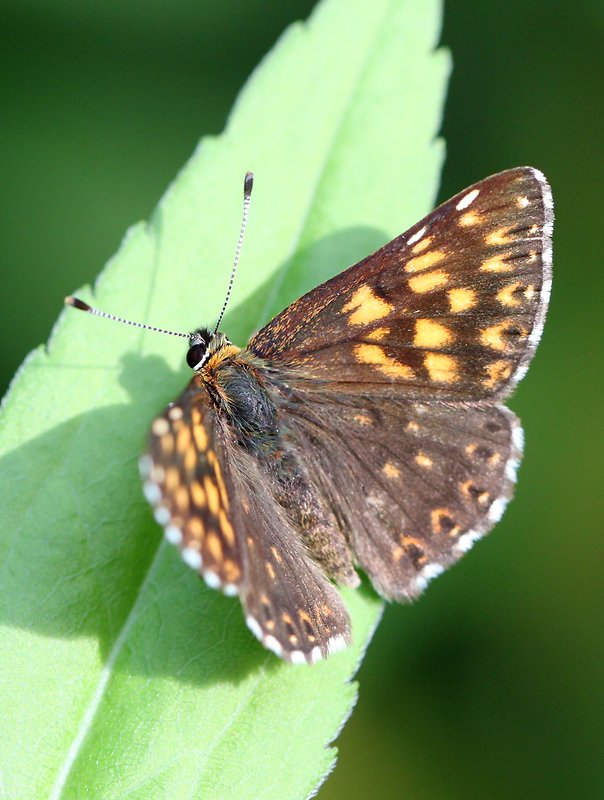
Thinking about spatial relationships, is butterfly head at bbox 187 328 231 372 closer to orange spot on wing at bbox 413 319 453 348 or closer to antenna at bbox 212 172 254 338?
antenna at bbox 212 172 254 338

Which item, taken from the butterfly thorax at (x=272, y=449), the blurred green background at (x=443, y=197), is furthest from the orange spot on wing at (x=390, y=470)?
the blurred green background at (x=443, y=197)

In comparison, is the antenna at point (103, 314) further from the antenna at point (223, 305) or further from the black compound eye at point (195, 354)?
the black compound eye at point (195, 354)

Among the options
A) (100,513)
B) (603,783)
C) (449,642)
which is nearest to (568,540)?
(449,642)

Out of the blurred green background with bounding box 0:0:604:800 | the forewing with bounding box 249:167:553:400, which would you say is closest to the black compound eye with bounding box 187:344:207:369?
the forewing with bounding box 249:167:553:400

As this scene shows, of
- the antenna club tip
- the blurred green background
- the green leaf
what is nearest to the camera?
the green leaf

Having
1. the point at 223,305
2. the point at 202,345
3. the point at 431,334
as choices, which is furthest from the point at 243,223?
the point at 431,334

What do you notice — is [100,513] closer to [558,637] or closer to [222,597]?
[222,597]

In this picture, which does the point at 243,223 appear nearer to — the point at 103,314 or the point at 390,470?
the point at 103,314
